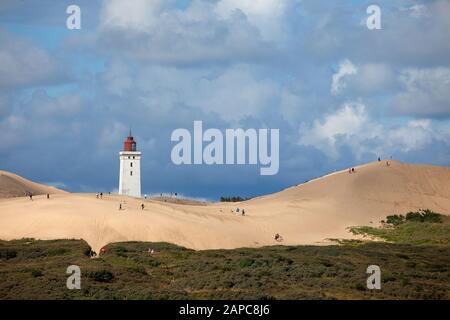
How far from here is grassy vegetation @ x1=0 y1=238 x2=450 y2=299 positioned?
36.1 meters

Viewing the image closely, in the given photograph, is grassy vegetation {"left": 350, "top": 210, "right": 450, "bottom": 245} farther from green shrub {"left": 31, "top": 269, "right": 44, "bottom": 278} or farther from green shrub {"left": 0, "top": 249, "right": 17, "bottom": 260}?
green shrub {"left": 31, "top": 269, "right": 44, "bottom": 278}

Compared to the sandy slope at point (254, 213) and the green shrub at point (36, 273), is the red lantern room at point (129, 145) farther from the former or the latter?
the green shrub at point (36, 273)

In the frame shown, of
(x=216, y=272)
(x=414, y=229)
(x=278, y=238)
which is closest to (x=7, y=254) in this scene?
(x=216, y=272)

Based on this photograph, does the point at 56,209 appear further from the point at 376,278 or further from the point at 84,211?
the point at 376,278

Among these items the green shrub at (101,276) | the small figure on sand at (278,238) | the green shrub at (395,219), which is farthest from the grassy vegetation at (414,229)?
the green shrub at (101,276)

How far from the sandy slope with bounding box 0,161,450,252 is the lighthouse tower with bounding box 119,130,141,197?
13.9 meters

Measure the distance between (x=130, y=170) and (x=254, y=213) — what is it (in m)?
23.2

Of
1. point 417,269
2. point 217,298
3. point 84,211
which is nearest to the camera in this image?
point 217,298

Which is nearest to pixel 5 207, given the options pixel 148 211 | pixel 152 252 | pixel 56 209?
pixel 56 209

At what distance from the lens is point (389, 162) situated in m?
93.9

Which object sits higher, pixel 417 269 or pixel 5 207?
pixel 5 207

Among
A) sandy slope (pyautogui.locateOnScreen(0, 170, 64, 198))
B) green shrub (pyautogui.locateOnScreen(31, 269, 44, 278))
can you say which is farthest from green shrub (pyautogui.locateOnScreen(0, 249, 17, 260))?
sandy slope (pyautogui.locateOnScreen(0, 170, 64, 198))

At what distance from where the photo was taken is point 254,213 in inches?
3017

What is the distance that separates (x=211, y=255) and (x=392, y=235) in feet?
73.8
